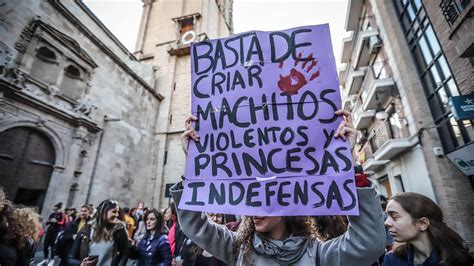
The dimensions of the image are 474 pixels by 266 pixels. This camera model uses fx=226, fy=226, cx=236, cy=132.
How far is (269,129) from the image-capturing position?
1437 mm

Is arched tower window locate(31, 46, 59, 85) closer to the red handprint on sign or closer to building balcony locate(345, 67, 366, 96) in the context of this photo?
the red handprint on sign

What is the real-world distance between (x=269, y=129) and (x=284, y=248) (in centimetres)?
68

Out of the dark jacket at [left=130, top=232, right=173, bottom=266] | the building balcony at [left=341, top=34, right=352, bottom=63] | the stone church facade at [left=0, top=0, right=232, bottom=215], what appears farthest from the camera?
the building balcony at [left=341, top=34, right=352, bottom=63]

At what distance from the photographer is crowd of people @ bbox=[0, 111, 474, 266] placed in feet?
3.77

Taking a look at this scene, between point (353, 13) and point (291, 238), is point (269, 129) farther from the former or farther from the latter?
point (353, 13)

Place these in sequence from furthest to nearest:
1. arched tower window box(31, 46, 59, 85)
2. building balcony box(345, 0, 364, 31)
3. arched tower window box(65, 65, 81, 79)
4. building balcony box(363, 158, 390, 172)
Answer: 1. building balcony box(345, 0, 364, 31)
2. building balcony box(363, 158, 390, 172)
3. arched tower window box(65, 65, 81, 79)
4. arched tower window box(31, 46, 59, 85)

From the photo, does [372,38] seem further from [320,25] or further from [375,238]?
[375,238]

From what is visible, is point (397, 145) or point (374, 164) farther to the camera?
point (374, 164)

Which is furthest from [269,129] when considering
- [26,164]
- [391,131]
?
[391,131]

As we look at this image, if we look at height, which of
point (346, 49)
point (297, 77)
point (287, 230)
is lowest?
point (287, 230)

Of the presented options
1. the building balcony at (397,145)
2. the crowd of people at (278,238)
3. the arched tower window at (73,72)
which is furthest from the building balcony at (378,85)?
the arched tower window at (73,72)

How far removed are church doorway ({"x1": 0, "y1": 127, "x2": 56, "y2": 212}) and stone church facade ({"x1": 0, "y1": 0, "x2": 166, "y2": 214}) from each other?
0.09 ft

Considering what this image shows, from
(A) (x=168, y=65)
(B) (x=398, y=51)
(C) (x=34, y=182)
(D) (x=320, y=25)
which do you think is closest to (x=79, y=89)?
(C) (x=34, y=182)

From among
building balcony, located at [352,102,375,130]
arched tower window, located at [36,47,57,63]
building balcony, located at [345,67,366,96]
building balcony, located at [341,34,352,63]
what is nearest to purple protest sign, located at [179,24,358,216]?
arched tower window, located at [36,47,57,63]
